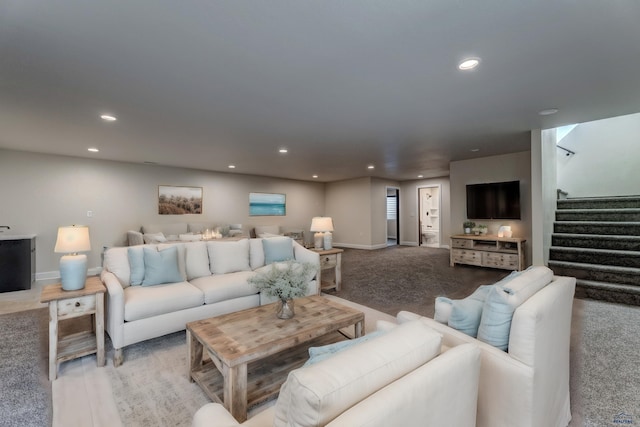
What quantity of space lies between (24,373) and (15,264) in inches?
135

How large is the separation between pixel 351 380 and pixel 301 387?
14cm

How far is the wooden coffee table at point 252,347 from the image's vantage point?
5.52 ft

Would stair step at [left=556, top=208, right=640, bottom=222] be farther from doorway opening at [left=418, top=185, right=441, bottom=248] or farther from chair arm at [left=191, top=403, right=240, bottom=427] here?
chair arm at [left=191, top=403, right=240, bottom=427]

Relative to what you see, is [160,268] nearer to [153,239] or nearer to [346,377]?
[346,377]

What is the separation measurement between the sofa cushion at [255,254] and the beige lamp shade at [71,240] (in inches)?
68.6

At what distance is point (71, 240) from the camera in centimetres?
244

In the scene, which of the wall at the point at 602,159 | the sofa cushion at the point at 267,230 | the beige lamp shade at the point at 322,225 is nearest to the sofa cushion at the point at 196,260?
the beige lamp shade at the point at 322,225

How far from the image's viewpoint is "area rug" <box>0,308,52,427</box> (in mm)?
1733

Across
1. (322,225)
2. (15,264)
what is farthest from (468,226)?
(15,264)

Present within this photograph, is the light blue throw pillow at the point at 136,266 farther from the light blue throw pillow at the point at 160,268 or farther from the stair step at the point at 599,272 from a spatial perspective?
the stair step at the point at 599,272

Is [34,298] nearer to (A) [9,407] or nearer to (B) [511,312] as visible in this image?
(A) [9,407]

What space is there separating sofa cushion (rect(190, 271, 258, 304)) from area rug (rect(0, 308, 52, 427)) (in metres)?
1.26

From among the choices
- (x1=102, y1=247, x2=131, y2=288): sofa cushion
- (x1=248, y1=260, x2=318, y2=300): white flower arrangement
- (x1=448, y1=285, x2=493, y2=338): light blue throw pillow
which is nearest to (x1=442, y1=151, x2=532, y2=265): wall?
(x1=448, y1=285, x2=493, y2=338): light blue throw pillow

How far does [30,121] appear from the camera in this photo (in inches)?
137
